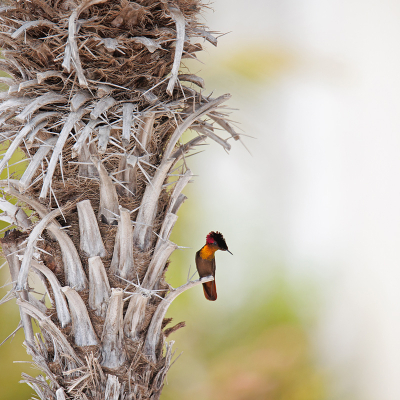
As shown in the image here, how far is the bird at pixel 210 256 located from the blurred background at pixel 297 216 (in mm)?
704

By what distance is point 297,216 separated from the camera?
1.96m

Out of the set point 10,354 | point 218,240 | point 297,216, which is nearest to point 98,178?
point 218,240

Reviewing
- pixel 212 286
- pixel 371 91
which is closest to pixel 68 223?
pixel 212 286

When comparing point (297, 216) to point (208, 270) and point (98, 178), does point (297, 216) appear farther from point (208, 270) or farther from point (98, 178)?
point (98, 178)

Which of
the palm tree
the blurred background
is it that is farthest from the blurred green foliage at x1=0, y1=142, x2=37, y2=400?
the palm tree

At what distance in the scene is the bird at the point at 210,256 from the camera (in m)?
1.18

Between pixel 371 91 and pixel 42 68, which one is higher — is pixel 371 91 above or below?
above

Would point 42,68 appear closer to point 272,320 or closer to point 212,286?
point 212,286

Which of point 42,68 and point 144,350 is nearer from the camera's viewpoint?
point 42,68

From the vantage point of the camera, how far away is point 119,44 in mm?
865

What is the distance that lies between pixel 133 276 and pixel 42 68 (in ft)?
1.92

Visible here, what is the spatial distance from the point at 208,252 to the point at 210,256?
2 centimetres

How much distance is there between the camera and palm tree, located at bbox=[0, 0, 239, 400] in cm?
86

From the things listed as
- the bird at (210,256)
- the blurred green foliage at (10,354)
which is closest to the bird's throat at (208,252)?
the bird at (210,256)
